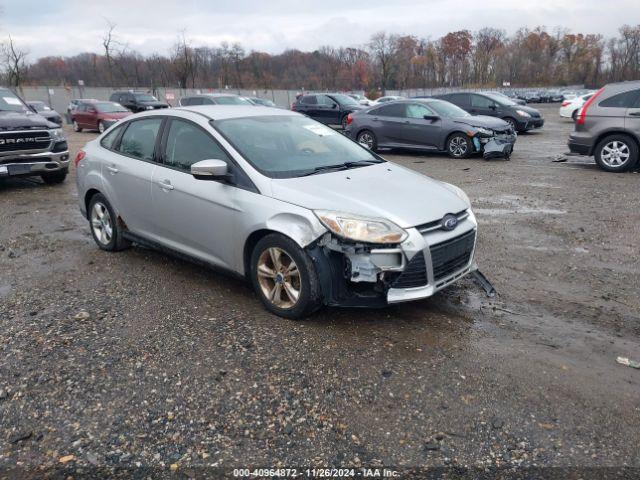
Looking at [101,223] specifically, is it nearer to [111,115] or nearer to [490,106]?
[490,106]

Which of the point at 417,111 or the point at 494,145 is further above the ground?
the point at 417,111

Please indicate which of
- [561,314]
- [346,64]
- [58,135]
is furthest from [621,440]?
[346,64]

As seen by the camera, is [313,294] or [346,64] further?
[346,64]

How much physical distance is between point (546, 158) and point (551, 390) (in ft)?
36.5

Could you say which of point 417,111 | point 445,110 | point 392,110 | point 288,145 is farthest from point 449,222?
point 392,110

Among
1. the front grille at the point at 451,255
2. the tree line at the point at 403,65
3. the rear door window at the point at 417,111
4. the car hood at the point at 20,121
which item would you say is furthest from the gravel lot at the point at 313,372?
the tree line at the point at 403,65

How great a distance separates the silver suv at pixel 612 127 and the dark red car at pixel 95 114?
18228 mm

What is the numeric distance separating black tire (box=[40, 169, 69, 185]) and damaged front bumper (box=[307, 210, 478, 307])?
8.26 m

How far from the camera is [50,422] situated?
9.55 ft

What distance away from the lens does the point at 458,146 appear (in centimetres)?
1311

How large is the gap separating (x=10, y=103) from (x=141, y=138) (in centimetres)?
647

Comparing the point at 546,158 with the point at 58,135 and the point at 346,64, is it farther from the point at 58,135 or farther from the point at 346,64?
the point at 346,64

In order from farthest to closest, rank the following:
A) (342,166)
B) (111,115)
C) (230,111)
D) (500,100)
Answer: (111,115) → (500,100) → (230,111) → (342,166)

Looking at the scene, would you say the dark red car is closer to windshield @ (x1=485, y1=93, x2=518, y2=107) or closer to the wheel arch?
windshield @ (x1=485, y1=93, x2=518, y2=107)
